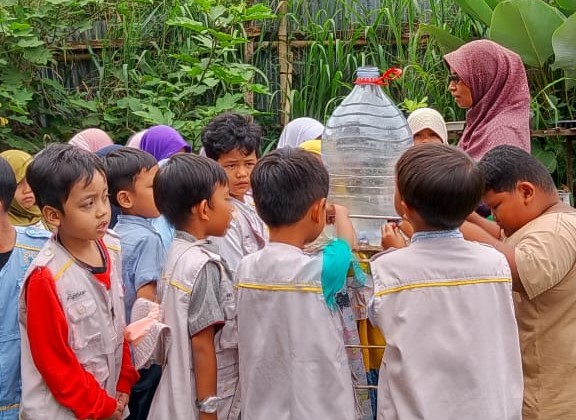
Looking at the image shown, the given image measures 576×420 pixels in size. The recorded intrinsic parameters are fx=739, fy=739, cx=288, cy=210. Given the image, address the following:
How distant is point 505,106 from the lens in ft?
11.0

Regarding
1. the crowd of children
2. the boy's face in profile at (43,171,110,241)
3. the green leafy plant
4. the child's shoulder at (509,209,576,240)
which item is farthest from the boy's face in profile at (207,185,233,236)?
the green leafy plant

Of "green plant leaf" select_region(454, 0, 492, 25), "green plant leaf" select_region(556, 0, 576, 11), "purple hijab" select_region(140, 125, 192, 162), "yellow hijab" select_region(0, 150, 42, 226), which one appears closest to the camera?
"yellow hijab" select_region(0, 150, 42, 226)

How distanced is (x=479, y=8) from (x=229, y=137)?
363 centimetres

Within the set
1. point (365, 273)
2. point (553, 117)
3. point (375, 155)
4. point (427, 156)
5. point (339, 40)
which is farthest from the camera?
point (339, 40)

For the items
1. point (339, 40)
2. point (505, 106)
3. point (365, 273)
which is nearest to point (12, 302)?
point (365, 273)

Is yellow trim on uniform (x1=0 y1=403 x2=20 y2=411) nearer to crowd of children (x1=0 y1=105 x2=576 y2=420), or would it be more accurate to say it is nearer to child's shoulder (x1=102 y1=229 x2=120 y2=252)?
crowd of children (x1=0 y1=105 x2=576 y2=420)

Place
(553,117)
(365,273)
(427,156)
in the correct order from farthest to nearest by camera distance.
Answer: (553,117)
(365,273)
(427,156)

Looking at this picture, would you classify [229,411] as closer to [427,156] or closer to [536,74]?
[427,156]

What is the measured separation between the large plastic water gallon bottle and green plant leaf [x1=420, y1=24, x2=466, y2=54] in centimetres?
280

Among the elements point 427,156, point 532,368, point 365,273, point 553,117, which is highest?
point 427,156

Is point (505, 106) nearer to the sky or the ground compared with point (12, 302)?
nearer to the sky

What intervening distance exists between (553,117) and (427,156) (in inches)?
170

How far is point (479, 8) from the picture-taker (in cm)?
601

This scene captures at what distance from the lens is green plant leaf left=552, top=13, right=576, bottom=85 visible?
17.3 feet
